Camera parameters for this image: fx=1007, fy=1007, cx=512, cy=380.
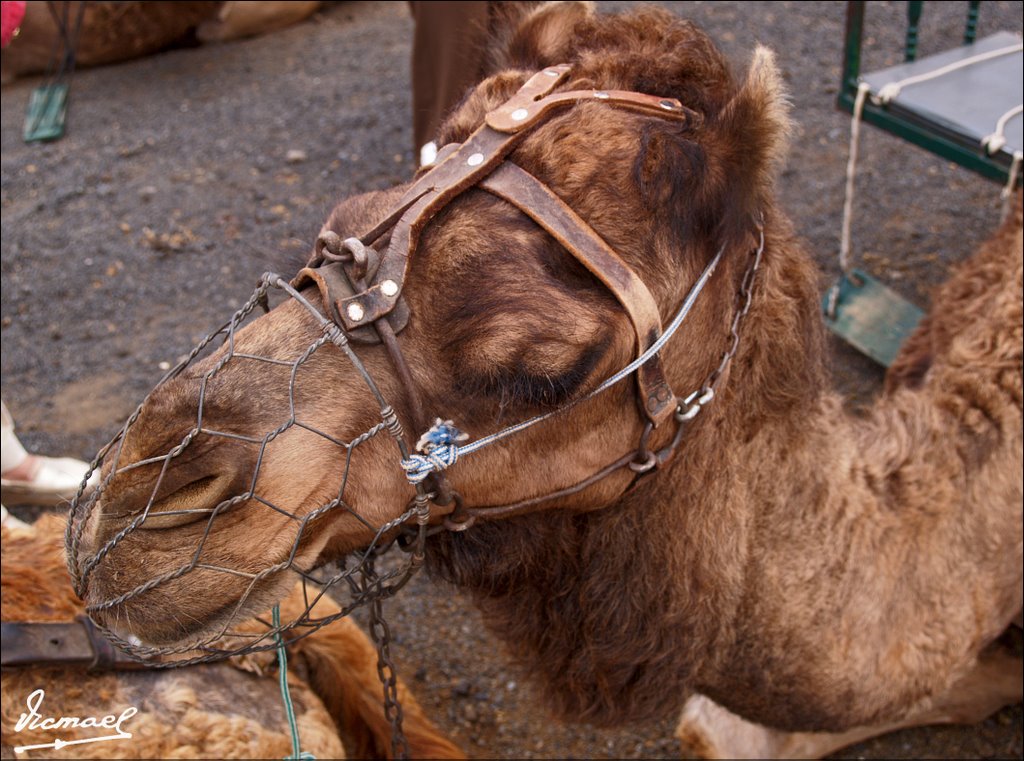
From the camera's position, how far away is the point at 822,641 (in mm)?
2508

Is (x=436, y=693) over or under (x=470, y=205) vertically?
under

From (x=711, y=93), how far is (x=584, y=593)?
44.3 inches

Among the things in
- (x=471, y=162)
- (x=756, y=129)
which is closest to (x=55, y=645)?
(x=471, y=162)

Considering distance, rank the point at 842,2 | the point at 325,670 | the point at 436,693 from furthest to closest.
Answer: the point at 842,2 < the point at 436,693 < the point at 325,670

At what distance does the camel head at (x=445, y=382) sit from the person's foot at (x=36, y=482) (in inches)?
98.4

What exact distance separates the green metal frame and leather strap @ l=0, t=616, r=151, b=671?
336cm

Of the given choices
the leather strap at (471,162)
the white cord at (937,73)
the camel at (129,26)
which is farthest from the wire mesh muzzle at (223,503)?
the camel at (129,26)

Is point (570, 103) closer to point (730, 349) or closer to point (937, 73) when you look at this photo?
point (730, 349)

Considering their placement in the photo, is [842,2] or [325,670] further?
[842,2]

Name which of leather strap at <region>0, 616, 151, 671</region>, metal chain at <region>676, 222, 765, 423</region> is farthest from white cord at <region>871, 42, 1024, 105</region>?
leather strap at <region>0, 616, 151, 671</region>

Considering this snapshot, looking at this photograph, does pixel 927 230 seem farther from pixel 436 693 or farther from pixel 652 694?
pixel 652 694

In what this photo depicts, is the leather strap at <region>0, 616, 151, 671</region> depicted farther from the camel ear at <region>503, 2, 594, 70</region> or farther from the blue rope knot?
the camel ear at <region>503, 2, 594, 70</region>

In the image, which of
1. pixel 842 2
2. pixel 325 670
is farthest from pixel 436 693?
pixel 842 2

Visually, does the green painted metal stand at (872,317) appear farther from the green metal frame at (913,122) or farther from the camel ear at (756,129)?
the camel ear at (756,129)
